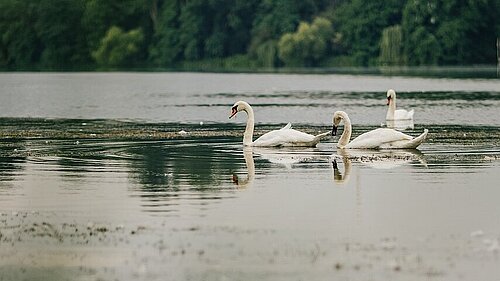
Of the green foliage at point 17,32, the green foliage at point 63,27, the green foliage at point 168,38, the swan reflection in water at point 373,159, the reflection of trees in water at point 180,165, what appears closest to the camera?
the reflection of trees in water at point 180,165

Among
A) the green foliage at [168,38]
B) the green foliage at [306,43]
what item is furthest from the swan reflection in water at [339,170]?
the green foliage at [168,38]

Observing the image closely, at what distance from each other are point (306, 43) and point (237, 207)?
104m

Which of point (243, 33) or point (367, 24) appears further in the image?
point (243, 33)

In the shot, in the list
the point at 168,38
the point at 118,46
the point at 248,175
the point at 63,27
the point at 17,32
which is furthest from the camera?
the point at 17,32

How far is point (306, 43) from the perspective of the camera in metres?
121

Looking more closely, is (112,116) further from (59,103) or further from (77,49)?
(77,49)

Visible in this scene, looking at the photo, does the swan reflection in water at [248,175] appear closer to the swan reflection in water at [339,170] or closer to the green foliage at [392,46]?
the swan reflection in water at [339,170]

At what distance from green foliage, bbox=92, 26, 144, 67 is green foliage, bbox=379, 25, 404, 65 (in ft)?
103

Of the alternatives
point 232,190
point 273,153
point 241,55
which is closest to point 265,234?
point 232,190

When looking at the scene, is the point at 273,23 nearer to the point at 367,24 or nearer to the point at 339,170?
the point at 367,24

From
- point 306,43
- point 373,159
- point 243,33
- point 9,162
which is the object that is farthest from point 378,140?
point 243,33

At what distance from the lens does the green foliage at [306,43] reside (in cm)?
12075

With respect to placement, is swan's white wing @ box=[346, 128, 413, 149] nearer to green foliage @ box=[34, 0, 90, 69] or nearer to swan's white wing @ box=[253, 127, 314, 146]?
swan's white wing @ box=[253, 127, 314, 146]

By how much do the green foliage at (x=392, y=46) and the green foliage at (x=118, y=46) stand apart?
31.4 metres
